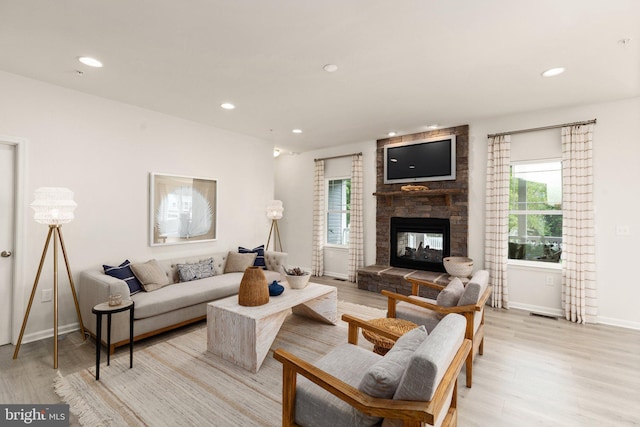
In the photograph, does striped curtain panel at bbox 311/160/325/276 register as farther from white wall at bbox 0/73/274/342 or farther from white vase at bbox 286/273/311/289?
white vase at bbox 286/273/311/289

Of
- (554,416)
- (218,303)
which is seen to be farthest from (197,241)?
(554,416)

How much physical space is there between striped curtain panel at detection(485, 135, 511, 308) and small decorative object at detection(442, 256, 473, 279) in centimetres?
29

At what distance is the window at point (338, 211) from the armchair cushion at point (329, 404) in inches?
174

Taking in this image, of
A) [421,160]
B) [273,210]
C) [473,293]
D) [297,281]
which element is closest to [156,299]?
[297,281]

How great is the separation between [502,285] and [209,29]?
4.71 meters

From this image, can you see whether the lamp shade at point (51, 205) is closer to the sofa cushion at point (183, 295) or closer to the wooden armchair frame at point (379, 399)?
the sofa cushion at point (183, 295)

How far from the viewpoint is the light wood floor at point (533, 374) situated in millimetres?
2055

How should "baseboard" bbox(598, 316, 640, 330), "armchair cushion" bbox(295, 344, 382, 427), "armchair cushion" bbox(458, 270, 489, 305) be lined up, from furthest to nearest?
1. "baseboard" bbox(598, 316, 640, 330)
2. "armchair cushion" bbox(458, 270, 489, 305)
3. "armchair cushion" bbox(295, 344, 382, 427)

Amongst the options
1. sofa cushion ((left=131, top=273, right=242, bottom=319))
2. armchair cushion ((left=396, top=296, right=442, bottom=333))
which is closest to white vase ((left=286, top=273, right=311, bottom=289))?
sofa cushion ((left=131, top=273, right=242, bottom=319))

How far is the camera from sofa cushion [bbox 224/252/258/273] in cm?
455

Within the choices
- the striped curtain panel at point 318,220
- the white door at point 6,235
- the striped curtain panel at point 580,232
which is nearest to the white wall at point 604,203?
the striped curtain panel at point 580,232

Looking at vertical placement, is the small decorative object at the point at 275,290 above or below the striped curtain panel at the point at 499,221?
below

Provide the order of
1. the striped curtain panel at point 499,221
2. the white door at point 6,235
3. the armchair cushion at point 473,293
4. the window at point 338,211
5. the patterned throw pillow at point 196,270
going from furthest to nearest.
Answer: the window at point 338,211 < the striped curtain panel at point 499,221 < the patterned throw pillow at point 196,270 < the white door at point 6,235 < the armchair cushion at point 473,293

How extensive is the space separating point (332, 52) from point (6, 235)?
12.1 ft
